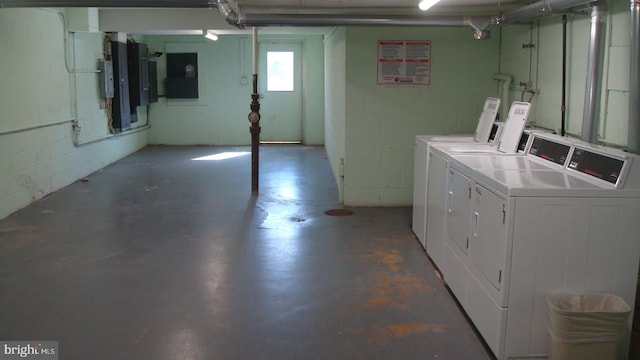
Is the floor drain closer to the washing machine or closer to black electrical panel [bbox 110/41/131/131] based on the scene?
the washing machine

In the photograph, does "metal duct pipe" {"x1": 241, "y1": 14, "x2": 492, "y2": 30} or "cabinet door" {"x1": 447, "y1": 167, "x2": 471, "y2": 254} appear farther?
"metal duct pipe" {"x1": 241, "y1": 14, "x2": 492, "y2": 30}

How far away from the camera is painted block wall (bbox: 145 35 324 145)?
1225 cm

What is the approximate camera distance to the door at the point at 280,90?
1256cm

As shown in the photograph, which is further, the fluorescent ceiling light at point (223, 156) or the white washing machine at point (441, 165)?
the fluorescent ceiling light at point (223, 156)

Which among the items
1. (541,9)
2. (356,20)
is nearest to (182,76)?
(356,20)

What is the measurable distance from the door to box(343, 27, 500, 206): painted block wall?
608 centimetres

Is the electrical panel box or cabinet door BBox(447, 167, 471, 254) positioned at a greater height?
the electrical panel box

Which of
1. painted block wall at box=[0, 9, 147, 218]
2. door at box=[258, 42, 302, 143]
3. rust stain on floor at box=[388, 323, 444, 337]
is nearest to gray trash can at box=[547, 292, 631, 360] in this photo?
rust stain on floor at box=[388, 323, 444, 337]

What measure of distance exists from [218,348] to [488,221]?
1.72m

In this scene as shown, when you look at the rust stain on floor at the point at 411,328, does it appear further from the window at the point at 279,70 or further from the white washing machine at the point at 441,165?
the window at the point at 279,70

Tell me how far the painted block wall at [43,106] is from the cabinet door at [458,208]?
15.8ft

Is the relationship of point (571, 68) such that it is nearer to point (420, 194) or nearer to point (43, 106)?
point (420, 194)

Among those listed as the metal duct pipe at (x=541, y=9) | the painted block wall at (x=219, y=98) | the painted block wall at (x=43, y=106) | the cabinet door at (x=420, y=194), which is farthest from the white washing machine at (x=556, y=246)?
the painted block wall at (x=219, y=98)

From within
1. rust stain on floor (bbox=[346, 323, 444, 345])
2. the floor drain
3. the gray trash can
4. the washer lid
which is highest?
the washer lid
